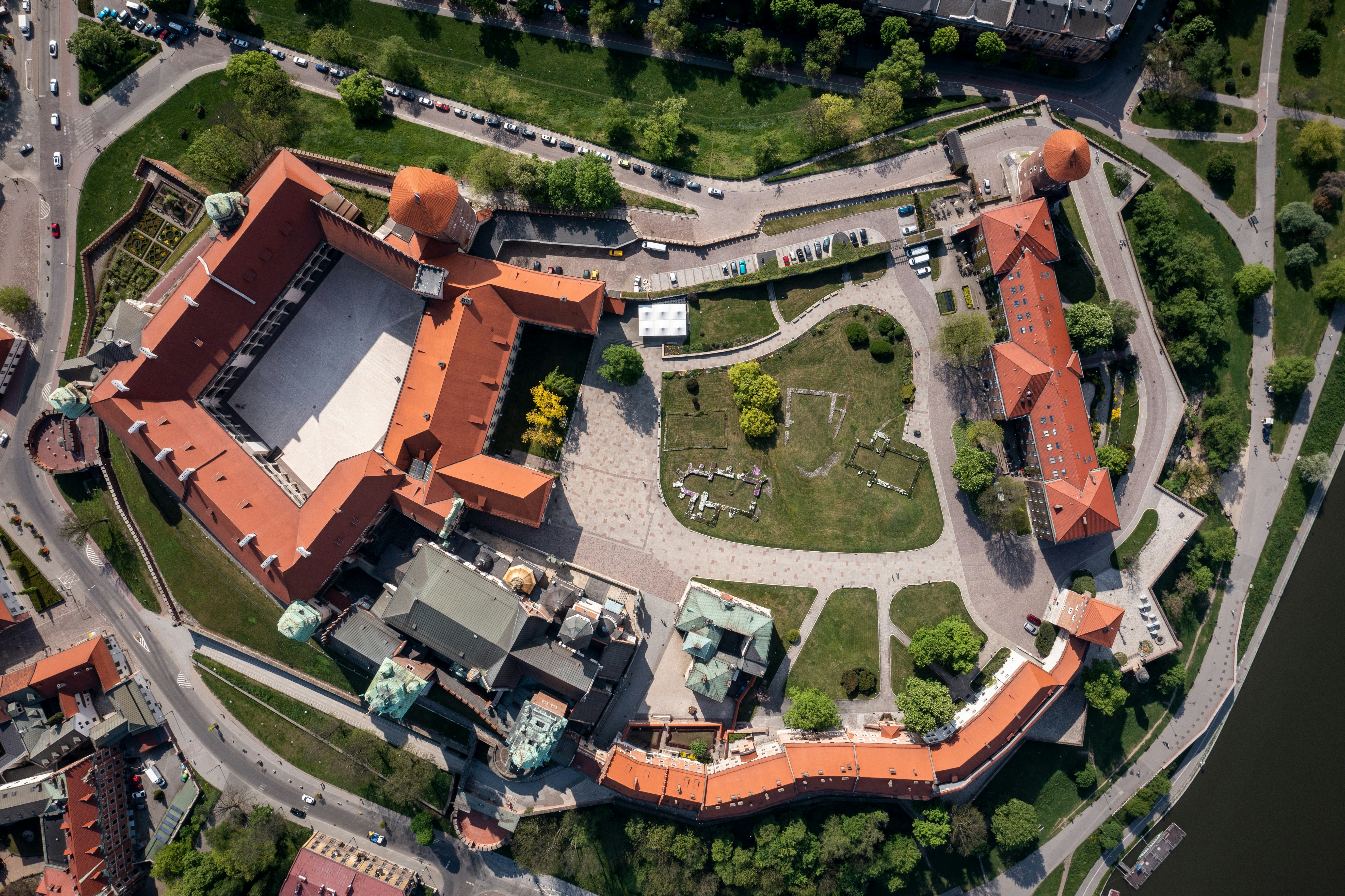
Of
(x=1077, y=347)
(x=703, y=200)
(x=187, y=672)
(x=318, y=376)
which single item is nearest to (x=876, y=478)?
(x=1077, y=347)

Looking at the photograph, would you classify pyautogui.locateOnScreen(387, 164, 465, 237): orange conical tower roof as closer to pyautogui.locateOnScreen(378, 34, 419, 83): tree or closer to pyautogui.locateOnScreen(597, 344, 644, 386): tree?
pyautogui.locateOnScreen(378, 34, 419, 83): tree

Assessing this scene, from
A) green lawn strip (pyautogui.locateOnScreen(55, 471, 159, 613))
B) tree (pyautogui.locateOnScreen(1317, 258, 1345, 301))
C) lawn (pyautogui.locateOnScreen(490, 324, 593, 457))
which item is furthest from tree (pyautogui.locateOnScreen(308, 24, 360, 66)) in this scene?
tree (pyautogui.locateOnScreen(1317, 258, 1345, 301))

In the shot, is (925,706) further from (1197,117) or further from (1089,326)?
(1197,117)

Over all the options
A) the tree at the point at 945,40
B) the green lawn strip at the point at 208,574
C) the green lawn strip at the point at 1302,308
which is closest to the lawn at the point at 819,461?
the tree at the point at 945,40

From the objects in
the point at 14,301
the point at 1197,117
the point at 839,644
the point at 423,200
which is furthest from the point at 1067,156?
the point at 14,301

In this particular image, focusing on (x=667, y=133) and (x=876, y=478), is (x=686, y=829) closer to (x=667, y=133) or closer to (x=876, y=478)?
(x=876, y=478)

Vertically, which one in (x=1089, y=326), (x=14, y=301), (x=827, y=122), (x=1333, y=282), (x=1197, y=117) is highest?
(x=1197, y=117)

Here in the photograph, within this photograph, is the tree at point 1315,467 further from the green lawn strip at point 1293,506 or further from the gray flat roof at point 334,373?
the gray flat roof at point 334,373
